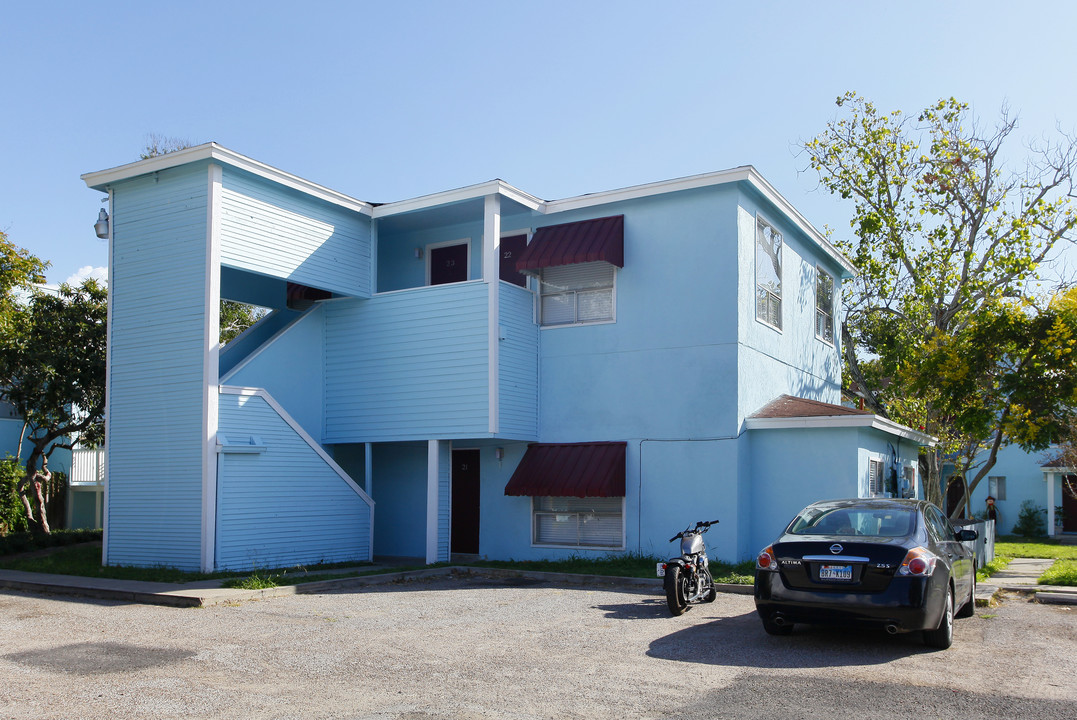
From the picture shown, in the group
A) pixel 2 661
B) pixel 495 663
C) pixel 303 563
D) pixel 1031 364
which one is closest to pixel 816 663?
pixel 495 663

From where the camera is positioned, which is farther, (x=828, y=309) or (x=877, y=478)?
(x=828, y=309)

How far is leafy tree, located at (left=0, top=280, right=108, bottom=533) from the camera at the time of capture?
19.0m

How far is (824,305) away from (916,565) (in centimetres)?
1466

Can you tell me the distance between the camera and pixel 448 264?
1930 centimetres

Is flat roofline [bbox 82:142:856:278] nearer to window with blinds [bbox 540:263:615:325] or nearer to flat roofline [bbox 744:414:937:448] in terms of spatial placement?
window with blinds [bbox 540:263:615:325]

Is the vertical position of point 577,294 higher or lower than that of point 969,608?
higher

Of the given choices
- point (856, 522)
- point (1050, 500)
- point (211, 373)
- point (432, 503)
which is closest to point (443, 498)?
point (432, 503)

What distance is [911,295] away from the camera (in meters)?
24.2

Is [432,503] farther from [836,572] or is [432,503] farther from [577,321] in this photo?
[836,572]

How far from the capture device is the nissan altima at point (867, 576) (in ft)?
27.3

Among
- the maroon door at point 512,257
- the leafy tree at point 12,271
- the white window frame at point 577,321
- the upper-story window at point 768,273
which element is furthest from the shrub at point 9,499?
the upper-story window at point 768,273

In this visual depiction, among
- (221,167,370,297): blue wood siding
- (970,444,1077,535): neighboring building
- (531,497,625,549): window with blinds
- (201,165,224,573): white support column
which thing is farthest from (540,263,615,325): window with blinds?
(970,444,1077,535): neighboring building

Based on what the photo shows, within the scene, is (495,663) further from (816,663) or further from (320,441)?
(320,441)

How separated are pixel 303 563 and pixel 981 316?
13.3m
